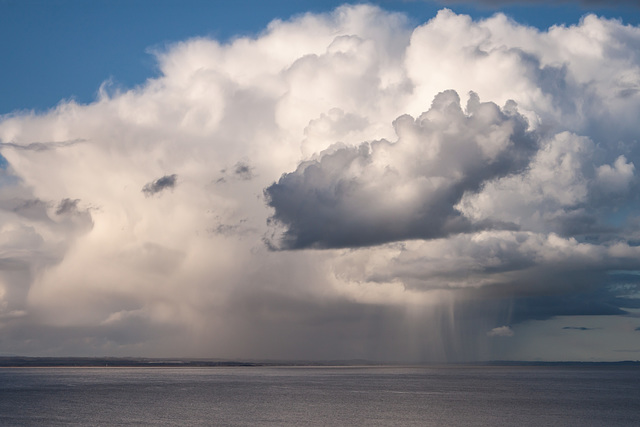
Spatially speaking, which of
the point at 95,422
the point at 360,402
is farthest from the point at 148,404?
the point at 360,402

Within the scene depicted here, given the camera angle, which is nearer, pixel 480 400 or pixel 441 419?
pixel 441 419

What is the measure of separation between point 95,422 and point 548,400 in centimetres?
10329

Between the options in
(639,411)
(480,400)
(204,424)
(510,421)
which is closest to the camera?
(204,424)

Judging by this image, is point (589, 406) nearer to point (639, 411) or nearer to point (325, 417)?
point (639, 411)

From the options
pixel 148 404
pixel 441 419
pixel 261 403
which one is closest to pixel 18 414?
pixel 148 404

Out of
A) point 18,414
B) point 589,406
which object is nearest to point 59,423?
point 18,414

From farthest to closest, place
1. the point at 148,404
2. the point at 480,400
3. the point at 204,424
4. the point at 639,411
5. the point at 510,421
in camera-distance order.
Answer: the point at 480,400
the point at 148,404
the point at 639,411
the point at 510,421
the point at 204,424

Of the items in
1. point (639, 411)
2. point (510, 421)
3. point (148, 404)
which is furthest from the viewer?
point (148, 404)

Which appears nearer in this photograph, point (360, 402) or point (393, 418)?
point (393, 418)

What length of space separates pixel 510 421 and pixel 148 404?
7168cm

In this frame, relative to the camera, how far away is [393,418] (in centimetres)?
10250

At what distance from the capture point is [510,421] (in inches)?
3984

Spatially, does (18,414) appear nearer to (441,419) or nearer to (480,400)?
(441,419)

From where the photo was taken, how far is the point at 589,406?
13212 cm
